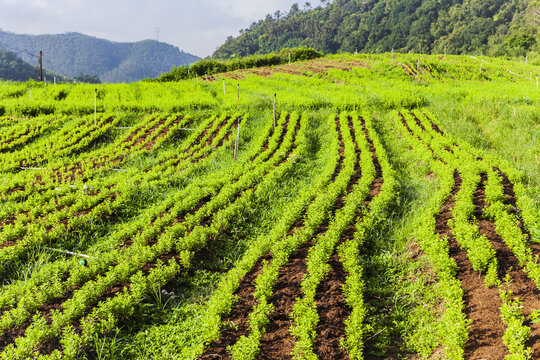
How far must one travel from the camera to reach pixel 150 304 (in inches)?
235

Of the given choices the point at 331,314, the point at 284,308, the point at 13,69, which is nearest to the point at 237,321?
the point at 284,308

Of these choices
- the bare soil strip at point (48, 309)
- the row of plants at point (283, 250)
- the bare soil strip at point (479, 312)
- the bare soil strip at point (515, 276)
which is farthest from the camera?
the bare soil strip at point (48, 309)

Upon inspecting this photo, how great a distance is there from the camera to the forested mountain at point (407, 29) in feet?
255

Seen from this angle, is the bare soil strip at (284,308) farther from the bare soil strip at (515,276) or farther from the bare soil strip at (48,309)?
the bare soil strip at (515,276)

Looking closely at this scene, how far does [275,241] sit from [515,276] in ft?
15.1

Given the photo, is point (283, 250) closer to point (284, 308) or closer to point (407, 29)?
point (284, 308)

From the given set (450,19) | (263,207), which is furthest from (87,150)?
(450,19)

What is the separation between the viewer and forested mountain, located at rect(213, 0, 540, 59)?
7788 centimetres

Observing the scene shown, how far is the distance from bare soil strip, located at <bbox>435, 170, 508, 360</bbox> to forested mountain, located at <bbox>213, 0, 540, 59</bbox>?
7298 cm

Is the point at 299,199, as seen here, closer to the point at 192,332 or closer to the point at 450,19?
the point at 192,332

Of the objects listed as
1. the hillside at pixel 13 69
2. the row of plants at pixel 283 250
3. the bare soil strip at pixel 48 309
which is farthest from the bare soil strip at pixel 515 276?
the hillside at pixel 13 69

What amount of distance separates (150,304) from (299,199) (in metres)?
5.04

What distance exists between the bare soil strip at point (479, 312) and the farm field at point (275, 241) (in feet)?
0.08

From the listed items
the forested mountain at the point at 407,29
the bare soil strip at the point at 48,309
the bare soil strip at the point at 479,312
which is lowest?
the bare soil strip at the point at 48,309
